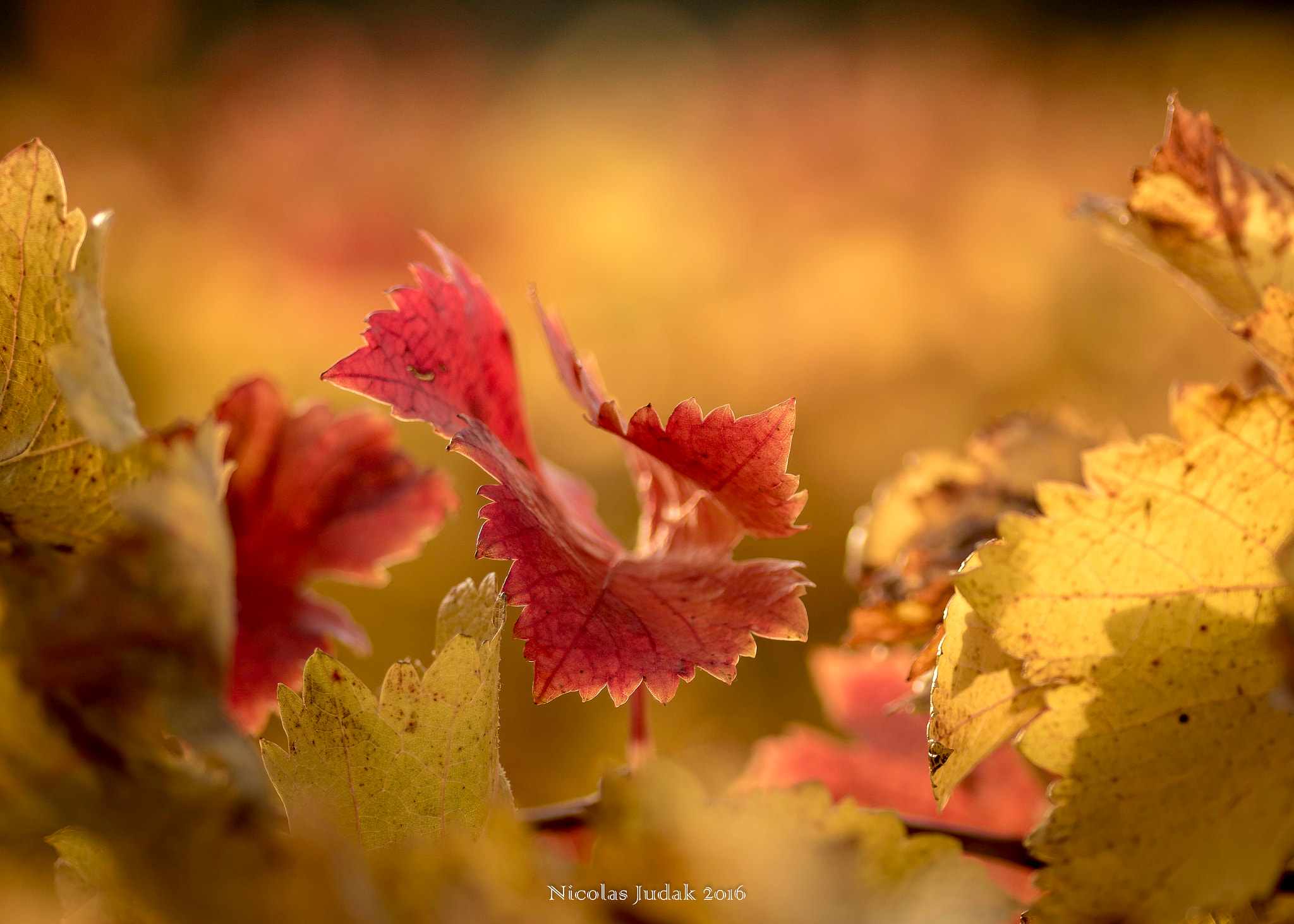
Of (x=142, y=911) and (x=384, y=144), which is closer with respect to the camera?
(x=142, y=911)

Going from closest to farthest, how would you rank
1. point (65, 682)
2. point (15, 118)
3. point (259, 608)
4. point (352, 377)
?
point (65, 682) < point (352, 377) < point (259, 608) < point (15, 118)

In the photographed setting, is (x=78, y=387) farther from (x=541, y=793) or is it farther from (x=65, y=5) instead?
(x=65, y=5)

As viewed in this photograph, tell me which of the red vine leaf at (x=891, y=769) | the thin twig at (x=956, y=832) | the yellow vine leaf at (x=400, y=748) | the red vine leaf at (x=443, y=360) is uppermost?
the red vine leaf at (x=443, y=360)

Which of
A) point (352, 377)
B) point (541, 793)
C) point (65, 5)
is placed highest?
point (65, 5)

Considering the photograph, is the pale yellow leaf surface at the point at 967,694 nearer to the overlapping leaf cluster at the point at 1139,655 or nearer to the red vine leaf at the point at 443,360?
the overlapping leaf cluster at the point at 1139,655

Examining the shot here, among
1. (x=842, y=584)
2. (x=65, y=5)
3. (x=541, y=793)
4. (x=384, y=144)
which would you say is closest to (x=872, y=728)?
(x=541, y=793)

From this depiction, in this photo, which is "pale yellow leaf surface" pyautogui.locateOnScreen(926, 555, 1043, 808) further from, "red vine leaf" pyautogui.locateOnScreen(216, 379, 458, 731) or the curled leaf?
"red vine leaf" pyautogui.locateOnScreen(216, 379, 458, 731)

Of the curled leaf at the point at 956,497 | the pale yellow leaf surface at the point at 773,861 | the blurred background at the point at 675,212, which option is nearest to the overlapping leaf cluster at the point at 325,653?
the pale yellow leaf surface at the point at 773,861
